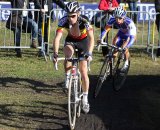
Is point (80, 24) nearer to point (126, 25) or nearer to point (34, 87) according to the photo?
point (126, 25)

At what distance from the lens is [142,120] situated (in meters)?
8.46

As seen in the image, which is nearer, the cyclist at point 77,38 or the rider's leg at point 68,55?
the cyclist at point 77,38

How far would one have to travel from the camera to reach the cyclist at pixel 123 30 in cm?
1051

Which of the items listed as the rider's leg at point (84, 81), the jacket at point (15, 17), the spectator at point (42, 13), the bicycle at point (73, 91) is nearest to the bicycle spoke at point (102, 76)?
the rider's leg at point (84, 81)

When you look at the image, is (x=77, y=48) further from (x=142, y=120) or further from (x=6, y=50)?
(x=6, y=50)

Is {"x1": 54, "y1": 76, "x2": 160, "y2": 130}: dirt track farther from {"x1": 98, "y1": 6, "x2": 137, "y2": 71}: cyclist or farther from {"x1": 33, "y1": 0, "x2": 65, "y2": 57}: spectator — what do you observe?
{"x1": 33, "y1": 0, "x2": 65, "y2": 57}: spectator

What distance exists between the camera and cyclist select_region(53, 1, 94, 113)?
26.6 ft

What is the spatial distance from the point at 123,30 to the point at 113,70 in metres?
0.97

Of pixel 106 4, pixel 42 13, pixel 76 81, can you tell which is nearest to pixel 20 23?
pixel 42 13

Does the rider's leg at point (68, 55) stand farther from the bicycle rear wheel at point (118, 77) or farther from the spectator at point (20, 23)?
the spectator at point (20, 23)

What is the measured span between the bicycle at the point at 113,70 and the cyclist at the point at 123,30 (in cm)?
14

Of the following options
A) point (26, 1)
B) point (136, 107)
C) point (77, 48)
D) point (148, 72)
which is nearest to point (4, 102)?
point (77, 48)

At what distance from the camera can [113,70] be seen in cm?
1084

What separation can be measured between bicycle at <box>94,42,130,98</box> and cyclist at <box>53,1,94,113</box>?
49.6 inches
